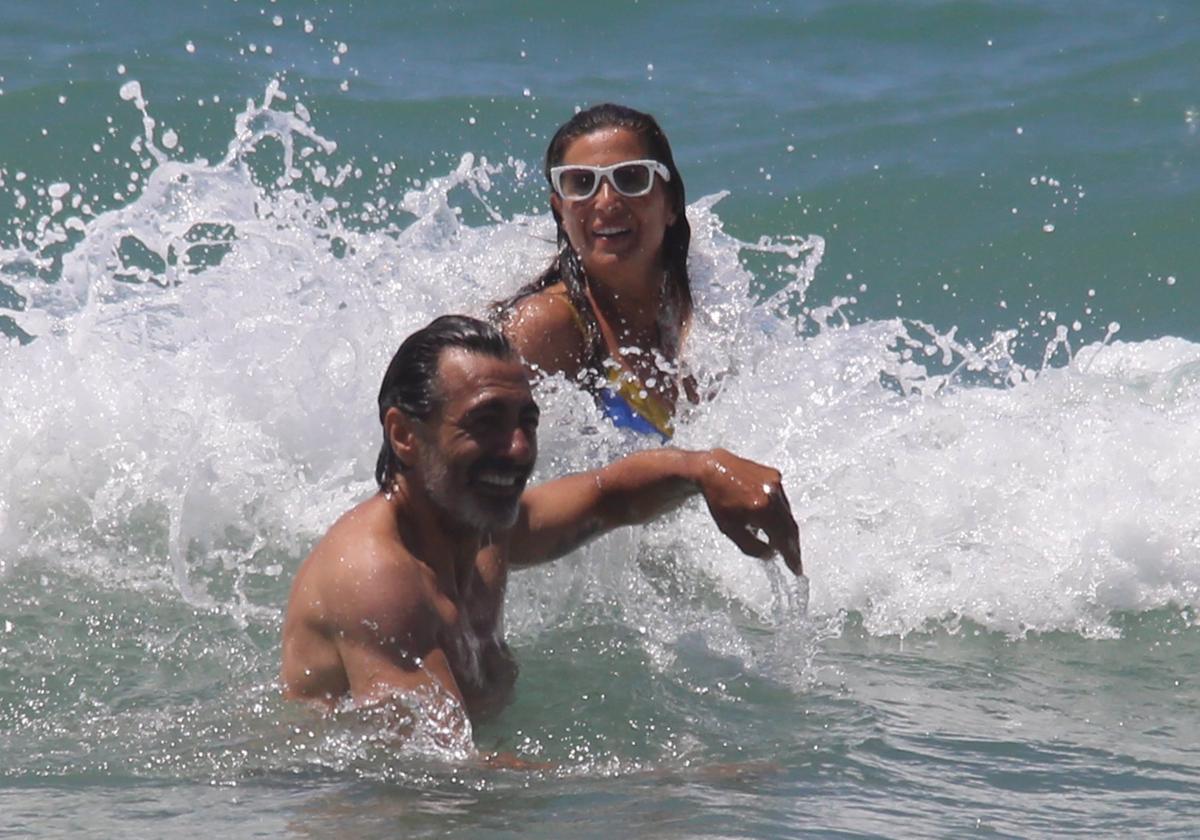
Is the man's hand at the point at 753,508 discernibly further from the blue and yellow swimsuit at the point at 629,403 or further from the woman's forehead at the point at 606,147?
the woman's forehead at the point at 606,147

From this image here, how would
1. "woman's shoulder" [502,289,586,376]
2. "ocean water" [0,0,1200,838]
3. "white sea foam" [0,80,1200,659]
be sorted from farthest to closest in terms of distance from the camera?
"white sea foam" [0,80,1200,659]
"woman's shoulder" [502,289,586,376]
"ocean water" [0,0,1200,838]

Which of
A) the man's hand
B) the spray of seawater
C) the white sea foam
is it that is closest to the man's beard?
the man's hand

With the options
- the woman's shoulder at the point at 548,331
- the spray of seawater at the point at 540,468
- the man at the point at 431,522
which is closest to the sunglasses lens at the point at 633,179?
the woman's shoulder at the point at 548,331

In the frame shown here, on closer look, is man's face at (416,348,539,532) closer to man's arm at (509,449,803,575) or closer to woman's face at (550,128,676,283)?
man's arm at (509,449,803,575)

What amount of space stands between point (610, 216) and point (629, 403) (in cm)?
57

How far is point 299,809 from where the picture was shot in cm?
412

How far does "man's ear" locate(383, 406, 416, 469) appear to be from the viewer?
13.9 ft

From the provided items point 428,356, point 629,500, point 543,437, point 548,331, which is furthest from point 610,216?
point 428,356

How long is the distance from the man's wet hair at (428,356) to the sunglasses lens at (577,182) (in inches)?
64.4

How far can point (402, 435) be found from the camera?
4.27 m

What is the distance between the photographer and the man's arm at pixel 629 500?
430 centimetres

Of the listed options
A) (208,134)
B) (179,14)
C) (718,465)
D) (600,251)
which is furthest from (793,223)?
(718,465)

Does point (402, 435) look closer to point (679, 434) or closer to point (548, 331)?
point (548, 331)

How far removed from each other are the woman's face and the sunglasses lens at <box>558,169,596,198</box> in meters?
0.02
